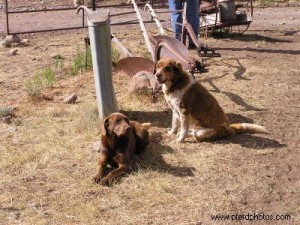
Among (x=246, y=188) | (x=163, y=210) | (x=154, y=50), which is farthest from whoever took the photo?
(x=154, y=50)

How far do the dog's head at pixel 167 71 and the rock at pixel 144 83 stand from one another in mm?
1302

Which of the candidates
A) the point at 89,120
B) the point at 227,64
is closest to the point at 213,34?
the point at 227,64

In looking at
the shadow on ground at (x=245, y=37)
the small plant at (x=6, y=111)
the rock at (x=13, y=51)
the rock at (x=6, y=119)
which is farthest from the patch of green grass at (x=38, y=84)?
the shadow on ground at (x=245, y=37)

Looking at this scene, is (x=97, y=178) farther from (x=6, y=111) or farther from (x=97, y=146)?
(x=6, y=111)

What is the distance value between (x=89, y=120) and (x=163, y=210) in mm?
2210

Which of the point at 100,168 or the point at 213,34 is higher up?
the point at 213,34

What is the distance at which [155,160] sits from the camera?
5.18 m

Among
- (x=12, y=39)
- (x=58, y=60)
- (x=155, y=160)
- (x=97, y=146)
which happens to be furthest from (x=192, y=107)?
(x=12, y=39)

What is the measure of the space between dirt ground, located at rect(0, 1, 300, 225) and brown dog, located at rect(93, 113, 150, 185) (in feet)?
0.37

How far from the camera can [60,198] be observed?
14.6 ft

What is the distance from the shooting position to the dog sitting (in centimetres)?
550

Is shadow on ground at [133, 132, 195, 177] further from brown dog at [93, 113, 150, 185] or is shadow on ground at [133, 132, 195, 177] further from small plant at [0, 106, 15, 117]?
small plant at [0, 106, 15, 117]

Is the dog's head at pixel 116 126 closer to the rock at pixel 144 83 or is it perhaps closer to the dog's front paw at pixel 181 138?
the dog's front paw at pixel 181 138

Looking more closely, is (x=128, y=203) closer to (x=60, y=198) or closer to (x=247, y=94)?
(x=60, y=198)
